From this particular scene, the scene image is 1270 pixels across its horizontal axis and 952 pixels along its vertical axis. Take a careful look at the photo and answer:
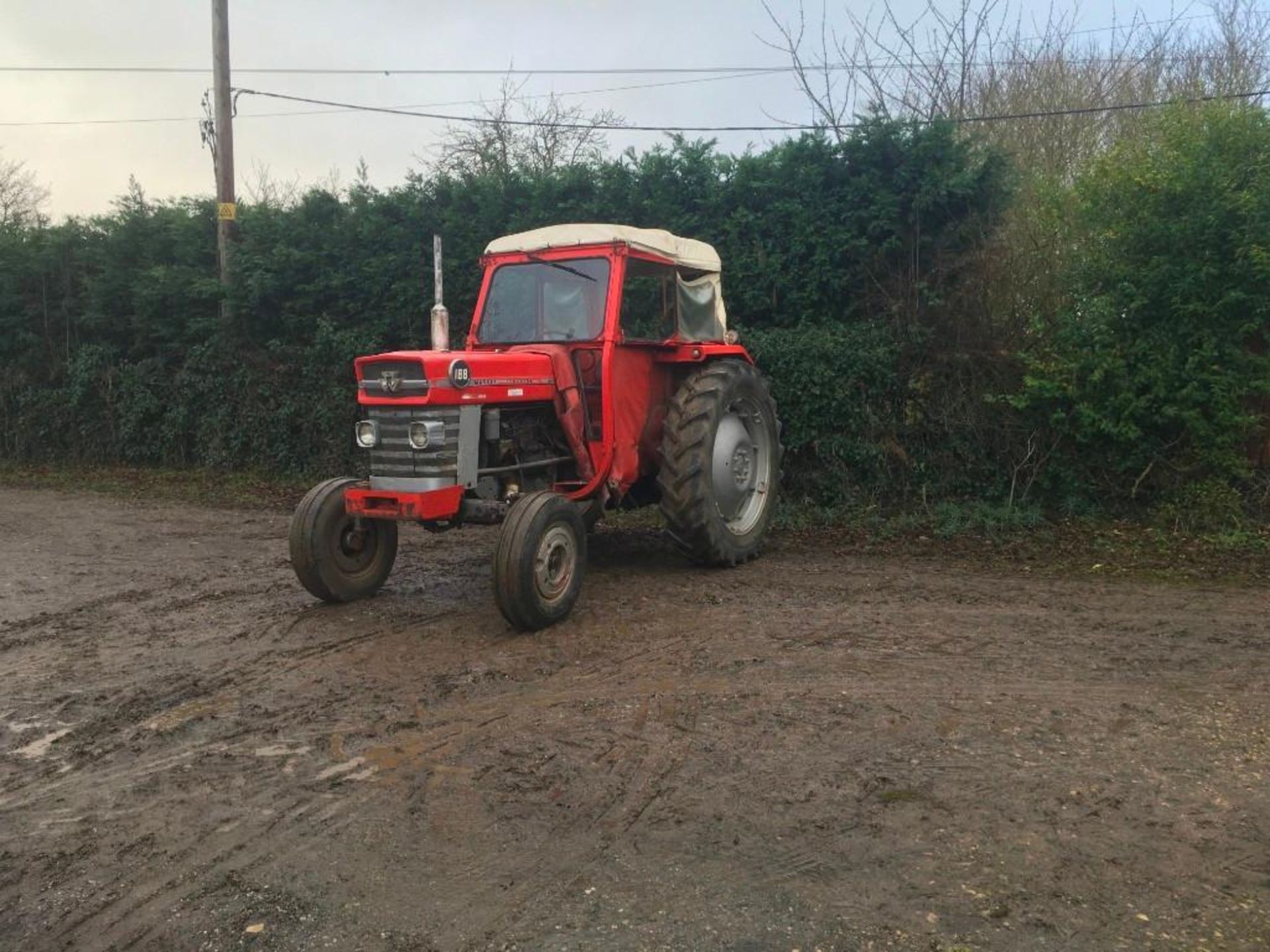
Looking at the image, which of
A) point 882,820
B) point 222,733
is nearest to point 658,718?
point 882,820

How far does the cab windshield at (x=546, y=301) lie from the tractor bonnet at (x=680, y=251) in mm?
142

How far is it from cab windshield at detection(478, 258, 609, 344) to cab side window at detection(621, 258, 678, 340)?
0.66 feet

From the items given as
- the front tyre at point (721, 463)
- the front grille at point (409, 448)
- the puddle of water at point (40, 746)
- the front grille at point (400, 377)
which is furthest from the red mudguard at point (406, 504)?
the puddle of water at point (40, 746)

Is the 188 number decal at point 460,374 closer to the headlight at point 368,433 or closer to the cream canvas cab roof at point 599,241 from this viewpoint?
the headlight at point 368,433

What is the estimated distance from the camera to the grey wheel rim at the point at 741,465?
24.4 ft

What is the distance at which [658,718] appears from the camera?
4508 mm

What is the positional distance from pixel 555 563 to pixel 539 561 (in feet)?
0.70

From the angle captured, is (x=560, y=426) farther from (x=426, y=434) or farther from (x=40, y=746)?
(x=40, y=746)

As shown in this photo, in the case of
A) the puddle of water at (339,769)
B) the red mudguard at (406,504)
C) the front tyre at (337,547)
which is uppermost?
the red mudguard at (406,504)

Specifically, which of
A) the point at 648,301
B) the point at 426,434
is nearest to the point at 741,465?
the point at 648,301

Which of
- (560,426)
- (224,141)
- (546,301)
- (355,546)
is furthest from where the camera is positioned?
(224,141)

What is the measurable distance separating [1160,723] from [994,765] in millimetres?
925

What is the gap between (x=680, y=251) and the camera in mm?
7500

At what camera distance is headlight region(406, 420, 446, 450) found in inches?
235
